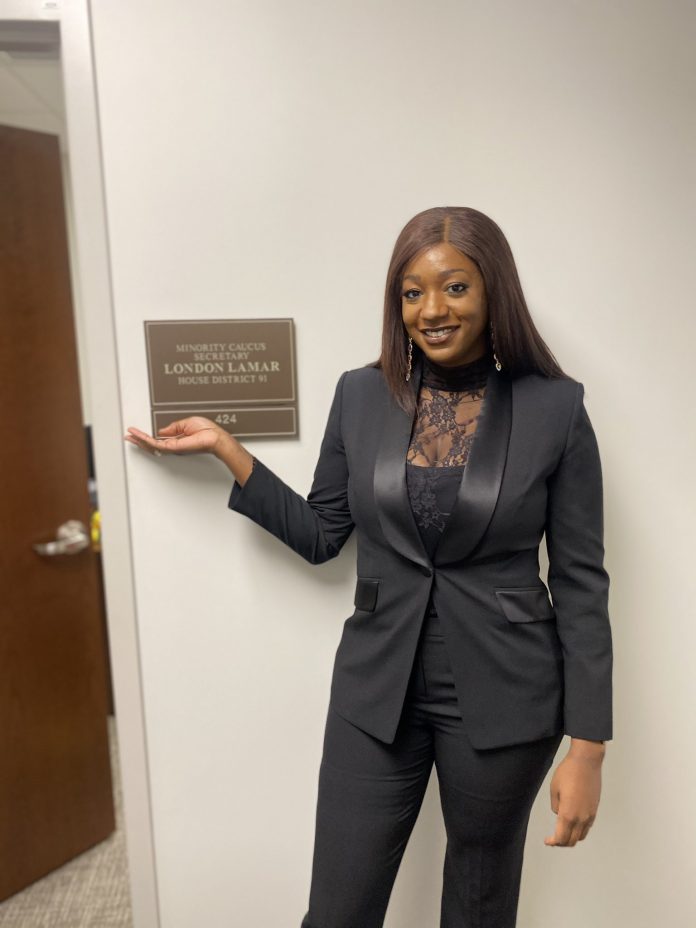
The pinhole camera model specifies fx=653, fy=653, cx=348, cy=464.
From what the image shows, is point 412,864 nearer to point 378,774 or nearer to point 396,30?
point 378,774

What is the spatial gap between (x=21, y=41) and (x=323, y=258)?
0.59 meters

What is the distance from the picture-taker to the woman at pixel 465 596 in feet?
2.84

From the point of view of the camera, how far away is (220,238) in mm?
1061

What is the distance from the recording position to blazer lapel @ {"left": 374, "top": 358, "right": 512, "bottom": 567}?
2.78 ft

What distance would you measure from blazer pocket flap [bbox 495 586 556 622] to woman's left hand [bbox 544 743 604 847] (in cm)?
19

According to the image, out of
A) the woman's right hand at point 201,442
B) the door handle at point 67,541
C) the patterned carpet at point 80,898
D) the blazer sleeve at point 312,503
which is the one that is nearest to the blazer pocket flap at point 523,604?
the blazer sleeve at point 312,503

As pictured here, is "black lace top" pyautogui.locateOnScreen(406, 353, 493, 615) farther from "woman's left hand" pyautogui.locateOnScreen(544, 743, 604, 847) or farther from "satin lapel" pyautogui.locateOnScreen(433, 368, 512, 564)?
"woman's left hand" pyautogui.locateOnScreen(544, 743, 604, 847)

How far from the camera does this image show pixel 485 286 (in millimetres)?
862

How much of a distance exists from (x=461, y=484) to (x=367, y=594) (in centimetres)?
22

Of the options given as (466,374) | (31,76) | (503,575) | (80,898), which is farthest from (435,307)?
(31,76)

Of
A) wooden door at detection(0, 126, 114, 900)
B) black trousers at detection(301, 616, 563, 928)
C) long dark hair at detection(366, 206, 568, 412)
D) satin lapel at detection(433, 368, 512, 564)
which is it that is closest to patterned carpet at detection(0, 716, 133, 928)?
wooden door at detection(0, 126, 114, 900)

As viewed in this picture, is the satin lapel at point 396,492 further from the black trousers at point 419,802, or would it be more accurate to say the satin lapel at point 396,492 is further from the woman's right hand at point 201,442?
the woman's right hand at point 201,442

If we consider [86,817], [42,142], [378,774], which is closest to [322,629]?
[378,774]

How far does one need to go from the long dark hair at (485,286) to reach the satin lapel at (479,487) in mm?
85
